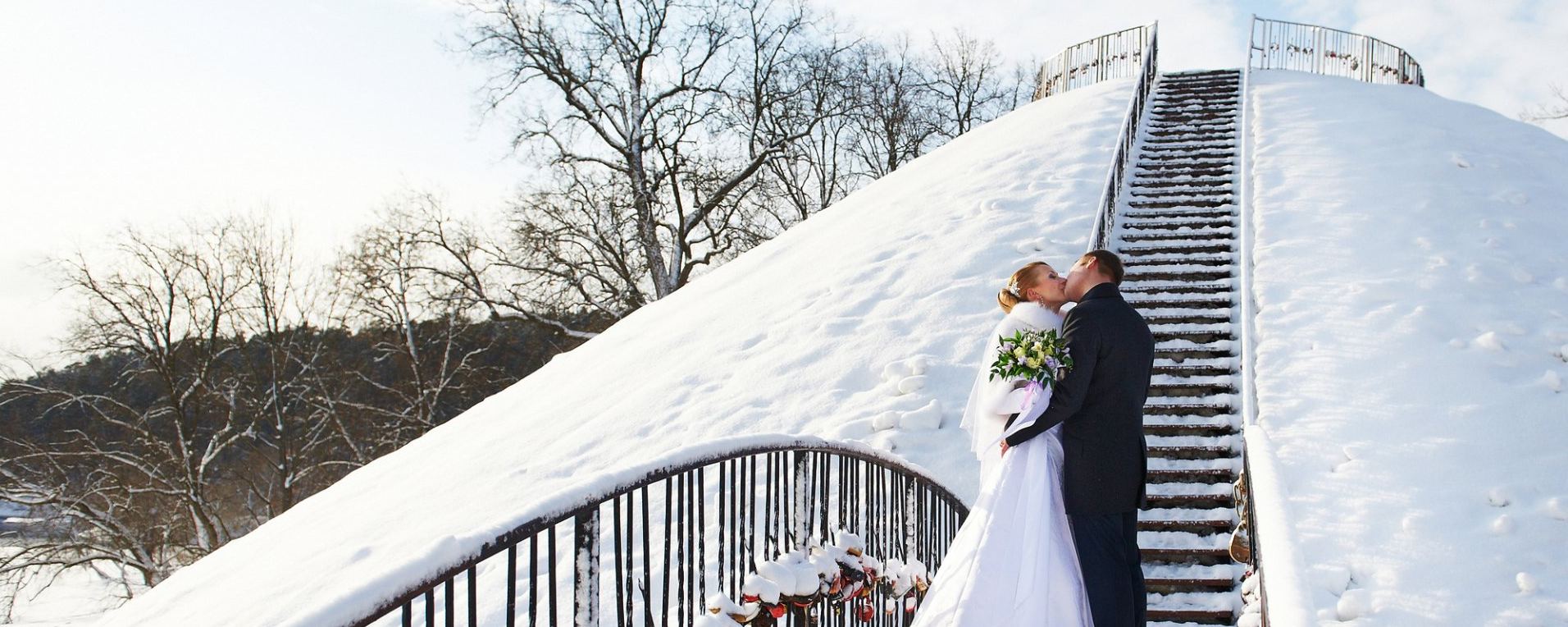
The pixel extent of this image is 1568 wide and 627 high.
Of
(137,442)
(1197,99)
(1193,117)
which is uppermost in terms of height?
(1197,99)

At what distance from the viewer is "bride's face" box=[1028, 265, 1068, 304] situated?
4.29 metres

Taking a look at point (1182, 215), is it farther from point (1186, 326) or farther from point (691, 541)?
point (691, 541)

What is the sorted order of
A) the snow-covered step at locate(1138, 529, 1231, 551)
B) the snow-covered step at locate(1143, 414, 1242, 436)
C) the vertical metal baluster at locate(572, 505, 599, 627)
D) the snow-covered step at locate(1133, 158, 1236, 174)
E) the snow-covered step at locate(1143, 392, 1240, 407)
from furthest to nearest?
the snow-covered step at locate(1133, 158, 1236, 174)
the snow-covered step at locate(1143, 392, 1240, 407)
the snow-covered step at locate(1143, 414, 1242, 436)
the snow-covered step at locate(1138, 529, 1231, 551)
the vertical metal baluster at locate(572, 505, 599, 627)

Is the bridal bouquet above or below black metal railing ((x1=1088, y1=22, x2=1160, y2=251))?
below

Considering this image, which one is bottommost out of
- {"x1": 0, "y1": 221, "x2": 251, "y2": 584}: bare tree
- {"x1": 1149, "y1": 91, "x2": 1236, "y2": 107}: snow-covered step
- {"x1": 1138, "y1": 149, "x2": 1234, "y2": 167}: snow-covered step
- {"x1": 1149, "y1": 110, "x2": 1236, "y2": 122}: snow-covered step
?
{"x1": 0, "y1": 221, "x2": 251, "y2": 584}: bare tree

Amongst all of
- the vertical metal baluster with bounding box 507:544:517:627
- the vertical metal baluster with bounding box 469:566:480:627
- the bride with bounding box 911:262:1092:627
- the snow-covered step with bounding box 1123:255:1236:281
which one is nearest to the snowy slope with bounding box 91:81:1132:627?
the snow-covered step with bounding box 1123:255:1236:281

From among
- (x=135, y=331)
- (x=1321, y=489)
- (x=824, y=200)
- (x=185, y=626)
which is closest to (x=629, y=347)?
(x=185, y=626)

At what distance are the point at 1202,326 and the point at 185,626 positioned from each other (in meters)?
9.26

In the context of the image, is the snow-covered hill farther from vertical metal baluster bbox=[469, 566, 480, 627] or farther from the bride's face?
the bride's face

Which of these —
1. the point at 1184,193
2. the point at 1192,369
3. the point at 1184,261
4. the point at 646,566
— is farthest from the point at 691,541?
the point at 1184,193

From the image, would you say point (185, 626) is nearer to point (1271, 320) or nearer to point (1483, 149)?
point (1271, 320)

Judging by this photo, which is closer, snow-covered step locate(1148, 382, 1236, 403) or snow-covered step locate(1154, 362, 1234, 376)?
snow-covered step locate(1148, 382, 1236, 403)

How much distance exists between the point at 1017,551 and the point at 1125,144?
451 inches

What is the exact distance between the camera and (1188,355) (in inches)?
344
